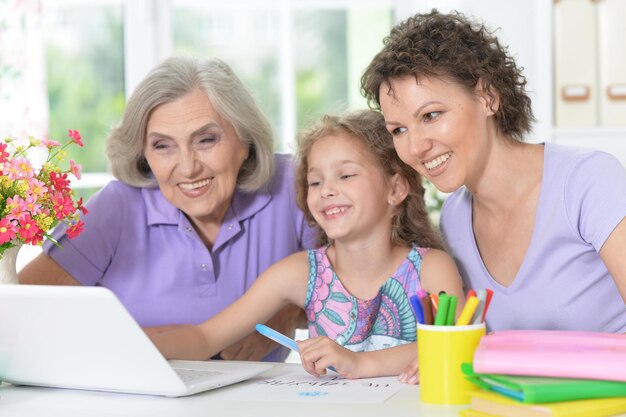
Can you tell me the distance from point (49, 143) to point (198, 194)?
1.68 ft

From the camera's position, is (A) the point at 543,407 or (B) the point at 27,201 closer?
→ (A) the point at 543,407

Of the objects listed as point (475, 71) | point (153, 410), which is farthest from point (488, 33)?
point (153, 410)

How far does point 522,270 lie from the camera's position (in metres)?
1.67

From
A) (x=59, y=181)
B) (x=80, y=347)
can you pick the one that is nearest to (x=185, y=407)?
(x=80, y=347)

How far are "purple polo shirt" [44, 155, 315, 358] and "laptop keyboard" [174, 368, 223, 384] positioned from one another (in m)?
0.47

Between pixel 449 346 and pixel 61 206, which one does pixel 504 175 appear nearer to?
pixel 449 346

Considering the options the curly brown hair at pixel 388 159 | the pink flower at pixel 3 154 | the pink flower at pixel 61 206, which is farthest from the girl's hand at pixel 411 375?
the pink flower at pixel 3 154

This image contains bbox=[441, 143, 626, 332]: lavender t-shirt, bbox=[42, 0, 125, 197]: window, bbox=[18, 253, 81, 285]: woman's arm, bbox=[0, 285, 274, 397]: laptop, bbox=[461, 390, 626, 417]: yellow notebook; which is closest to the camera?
bbox=[461, 390, 626, 417]: yellow notebook

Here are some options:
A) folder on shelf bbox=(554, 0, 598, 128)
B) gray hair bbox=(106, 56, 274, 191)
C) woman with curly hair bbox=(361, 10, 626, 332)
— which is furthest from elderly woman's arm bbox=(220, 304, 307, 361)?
folder on shelf bbox=(554, 0, 598, 128)

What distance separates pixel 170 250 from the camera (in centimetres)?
203

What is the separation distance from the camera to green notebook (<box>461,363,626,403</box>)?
1.11m

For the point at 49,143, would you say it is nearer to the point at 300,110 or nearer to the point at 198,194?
the point at 198,194

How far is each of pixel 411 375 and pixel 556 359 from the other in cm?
30

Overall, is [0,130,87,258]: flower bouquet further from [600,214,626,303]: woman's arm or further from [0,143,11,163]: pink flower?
[600,214,626,303]: woman's arm
